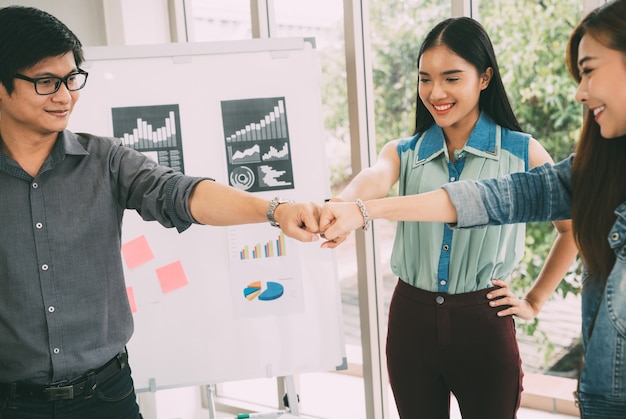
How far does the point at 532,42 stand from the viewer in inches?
93.6

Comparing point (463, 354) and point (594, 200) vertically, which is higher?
point (594, 200)

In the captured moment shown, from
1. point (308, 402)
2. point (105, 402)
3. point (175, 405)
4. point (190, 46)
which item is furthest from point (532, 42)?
point (175, 405)

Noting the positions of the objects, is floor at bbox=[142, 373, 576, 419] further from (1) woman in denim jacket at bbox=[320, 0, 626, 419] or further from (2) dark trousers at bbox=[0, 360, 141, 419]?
(1) woman in denim jacket at bbox=[320, 0, 626, 419]

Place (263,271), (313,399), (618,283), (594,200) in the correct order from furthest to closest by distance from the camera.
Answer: (313,399)
(263,271)
(594,200)
(618,283)

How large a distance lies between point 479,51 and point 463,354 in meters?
0.85

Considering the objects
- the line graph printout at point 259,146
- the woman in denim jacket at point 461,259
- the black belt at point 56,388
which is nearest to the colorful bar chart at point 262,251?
the line graph printout at point 259,146

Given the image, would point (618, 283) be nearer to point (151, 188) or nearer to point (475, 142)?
point (475, 142)

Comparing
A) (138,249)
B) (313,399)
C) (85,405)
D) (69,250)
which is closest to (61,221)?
(69,250)

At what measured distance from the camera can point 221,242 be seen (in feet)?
7.52

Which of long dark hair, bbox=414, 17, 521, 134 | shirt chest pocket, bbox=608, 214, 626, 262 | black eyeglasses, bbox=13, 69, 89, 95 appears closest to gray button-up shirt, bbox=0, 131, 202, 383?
black eyeglasses, bbox=13, 69, 89, 95

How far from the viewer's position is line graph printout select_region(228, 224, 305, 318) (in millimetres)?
2260

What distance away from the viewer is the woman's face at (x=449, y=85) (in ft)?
5.64

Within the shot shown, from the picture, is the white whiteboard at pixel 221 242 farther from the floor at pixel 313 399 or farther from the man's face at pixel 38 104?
the floor at pixel 313 399

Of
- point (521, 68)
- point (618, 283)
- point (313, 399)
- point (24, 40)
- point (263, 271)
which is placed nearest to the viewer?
point (618, 283)
